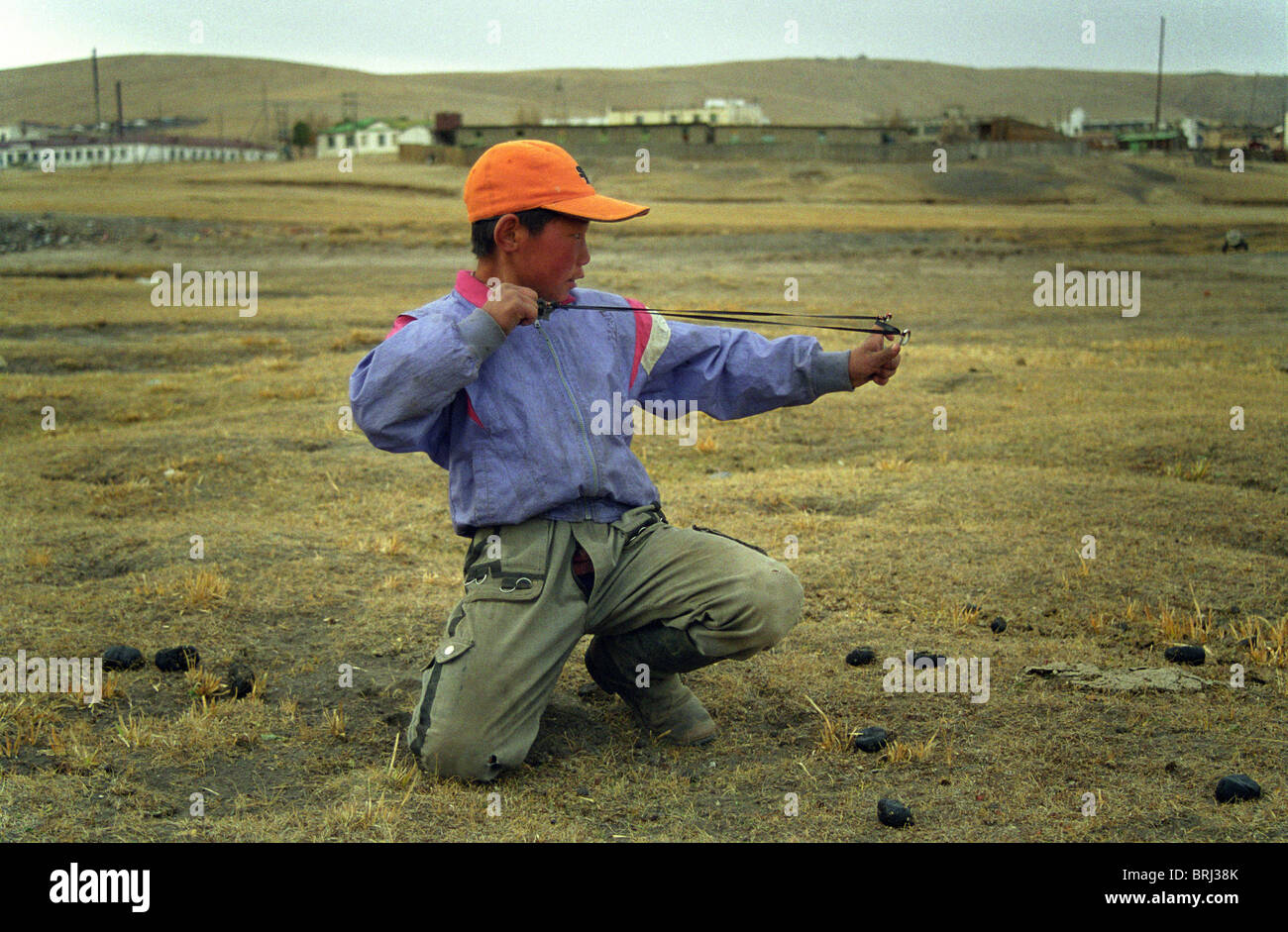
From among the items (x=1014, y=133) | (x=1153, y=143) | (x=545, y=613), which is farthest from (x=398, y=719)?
(x=1153, y=143)

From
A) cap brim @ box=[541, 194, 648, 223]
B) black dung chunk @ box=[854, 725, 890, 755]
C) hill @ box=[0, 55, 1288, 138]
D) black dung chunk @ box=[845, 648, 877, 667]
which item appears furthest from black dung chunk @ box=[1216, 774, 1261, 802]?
hill @ box=[0, 55, 1288, 138]

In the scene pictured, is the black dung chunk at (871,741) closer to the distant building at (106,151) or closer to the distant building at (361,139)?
the distant building at (106,151)

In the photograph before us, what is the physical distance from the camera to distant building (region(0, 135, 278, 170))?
79375 millimetres

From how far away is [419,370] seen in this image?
11.9 feet

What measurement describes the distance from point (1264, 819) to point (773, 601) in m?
1.50

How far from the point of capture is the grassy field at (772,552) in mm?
3684

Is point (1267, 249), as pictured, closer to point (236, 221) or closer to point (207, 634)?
point (236, 221)

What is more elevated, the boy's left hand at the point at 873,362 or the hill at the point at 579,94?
the hill at the point at 579,94

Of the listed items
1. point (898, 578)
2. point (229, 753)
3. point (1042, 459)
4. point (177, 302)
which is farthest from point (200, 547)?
point (177, 302)

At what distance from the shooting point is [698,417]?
1011 cm

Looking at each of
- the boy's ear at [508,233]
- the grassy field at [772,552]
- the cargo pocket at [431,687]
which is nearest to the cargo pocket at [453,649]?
the cargo pocket at [431,687]

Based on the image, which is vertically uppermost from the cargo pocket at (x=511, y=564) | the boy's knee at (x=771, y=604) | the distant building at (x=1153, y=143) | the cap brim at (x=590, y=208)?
the distant building at (x=1153, y=143)

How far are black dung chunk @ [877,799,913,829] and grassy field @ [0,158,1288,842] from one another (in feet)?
0.24

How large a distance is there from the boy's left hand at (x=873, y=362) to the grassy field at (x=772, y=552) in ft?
3.94
